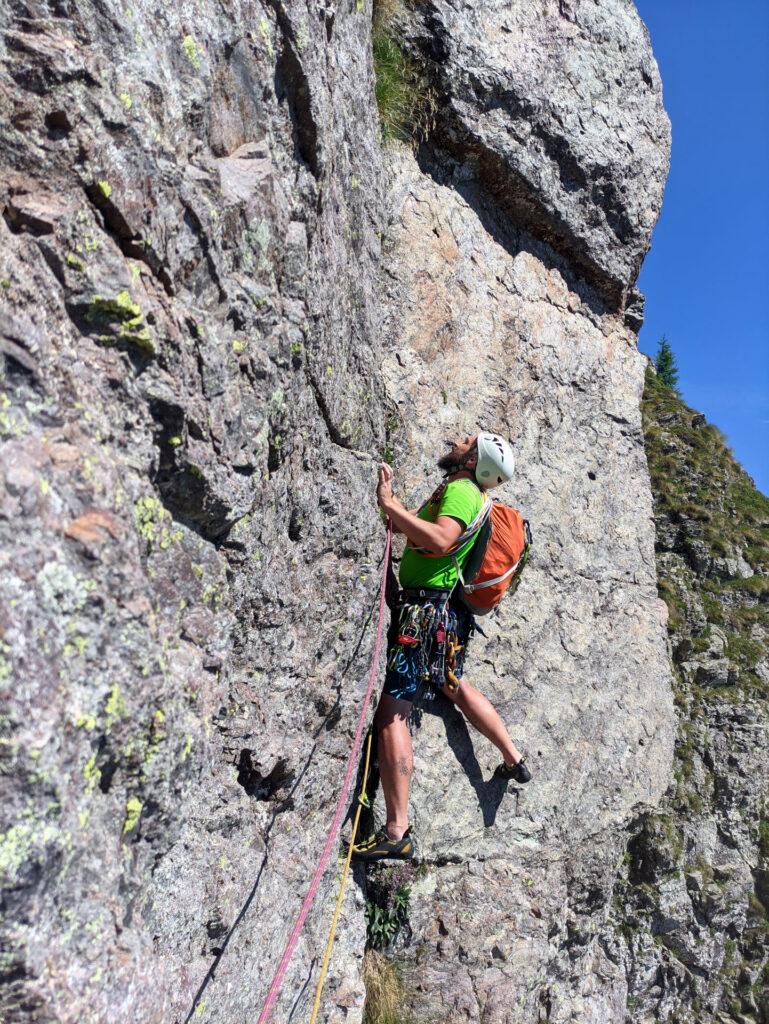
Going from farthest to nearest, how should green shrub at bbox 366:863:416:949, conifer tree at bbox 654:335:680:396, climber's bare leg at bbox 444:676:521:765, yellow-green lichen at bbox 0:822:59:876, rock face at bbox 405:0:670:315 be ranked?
conifer tree at bbox 654:335:680:396 < rock face at bbox 405:0:670:315 < climber's bare leg at bbox 444:676:521:765 < green shrub at bbox 366:863:416:949 < yellow-green lichen at bbox 0:822:59:876

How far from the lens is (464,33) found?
8.88 m

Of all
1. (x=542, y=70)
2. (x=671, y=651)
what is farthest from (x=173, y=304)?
(x=671, y=651)

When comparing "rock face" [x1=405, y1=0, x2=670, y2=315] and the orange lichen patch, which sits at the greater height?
"rock face" [x1=405, y1=0, x2=670, y2=315]

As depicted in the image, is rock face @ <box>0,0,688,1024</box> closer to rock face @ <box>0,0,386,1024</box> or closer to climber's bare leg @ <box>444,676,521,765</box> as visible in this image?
rock face @ <box>0,0,386,1024</box>

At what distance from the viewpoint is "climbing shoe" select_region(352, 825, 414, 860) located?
6785 mm

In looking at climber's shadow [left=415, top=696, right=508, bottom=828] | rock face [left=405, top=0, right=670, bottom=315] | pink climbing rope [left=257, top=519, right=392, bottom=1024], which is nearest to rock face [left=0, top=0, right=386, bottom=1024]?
pink climbing rope [left=257, top=519, right=392, bottom=1024]

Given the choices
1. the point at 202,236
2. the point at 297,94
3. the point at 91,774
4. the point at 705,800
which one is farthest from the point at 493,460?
the point at 705,800

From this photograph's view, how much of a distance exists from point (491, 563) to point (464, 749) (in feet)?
6.96

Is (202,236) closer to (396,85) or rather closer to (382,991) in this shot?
(396,85)

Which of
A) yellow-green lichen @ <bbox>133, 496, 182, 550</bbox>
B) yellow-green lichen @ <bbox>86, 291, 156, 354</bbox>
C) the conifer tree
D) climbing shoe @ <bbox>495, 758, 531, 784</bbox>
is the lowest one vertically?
climbing shoe @ <bbox>495, 758, 531, 784</bbox>

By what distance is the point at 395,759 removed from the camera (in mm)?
6762

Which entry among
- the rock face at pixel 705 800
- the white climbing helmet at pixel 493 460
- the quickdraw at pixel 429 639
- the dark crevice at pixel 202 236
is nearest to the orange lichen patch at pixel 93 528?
the dark crevice at pixel 202 236

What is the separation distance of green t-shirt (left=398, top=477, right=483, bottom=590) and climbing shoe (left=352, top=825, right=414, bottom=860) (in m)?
2.41

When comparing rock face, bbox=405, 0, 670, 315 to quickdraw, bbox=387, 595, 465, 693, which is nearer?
quickdraw, bbox=387, 595, 465, 693
